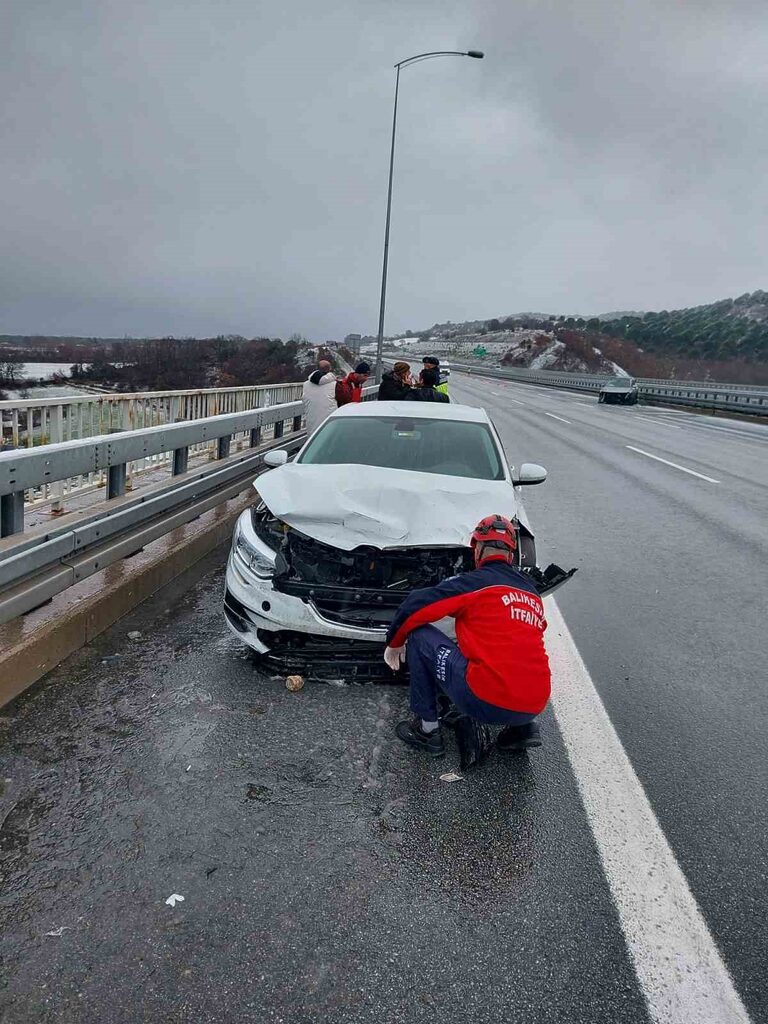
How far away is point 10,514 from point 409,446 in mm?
2899

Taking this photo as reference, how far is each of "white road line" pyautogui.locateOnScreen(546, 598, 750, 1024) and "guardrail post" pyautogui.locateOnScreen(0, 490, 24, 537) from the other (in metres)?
3.23

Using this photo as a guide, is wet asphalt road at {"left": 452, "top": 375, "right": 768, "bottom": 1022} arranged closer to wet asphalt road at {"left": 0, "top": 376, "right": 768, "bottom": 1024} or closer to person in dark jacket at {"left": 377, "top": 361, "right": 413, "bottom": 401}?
wet asphalt road at {"left": 0, "top": 376, "right": 768, "bottom": 1024}

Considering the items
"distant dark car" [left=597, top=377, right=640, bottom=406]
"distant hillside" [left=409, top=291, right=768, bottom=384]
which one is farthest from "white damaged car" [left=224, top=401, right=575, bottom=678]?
"distant hillside" [left=409, top=291, right=768, bottom=384]

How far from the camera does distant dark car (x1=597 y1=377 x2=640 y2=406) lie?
38.0 m

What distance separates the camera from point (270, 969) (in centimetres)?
212

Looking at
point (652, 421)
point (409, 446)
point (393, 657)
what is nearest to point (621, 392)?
point (652, 421)

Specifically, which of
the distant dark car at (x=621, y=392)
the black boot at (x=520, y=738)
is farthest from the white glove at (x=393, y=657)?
the distant dark car at (x=621, y=392)

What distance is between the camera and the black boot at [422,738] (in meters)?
3.39

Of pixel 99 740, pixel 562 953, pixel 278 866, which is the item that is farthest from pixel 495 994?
pixel 99 740

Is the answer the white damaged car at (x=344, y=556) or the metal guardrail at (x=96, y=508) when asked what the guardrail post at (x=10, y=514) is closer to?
the metal guardrail at (x=96, y=508)

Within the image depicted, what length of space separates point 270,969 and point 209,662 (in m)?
2.29

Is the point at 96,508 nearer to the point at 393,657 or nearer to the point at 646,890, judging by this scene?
the point at 393,657

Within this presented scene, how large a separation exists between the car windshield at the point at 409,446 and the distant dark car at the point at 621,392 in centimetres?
3406

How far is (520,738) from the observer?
339 cm
